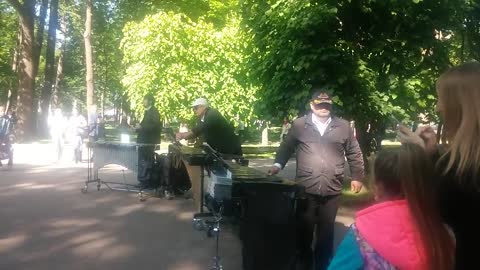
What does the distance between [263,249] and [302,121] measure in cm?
133

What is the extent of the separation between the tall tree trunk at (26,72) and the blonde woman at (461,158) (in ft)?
99.2

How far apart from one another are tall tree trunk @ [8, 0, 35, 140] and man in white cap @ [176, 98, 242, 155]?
23883mm

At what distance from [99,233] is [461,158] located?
6552 mm

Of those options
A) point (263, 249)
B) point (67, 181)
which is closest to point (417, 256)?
point (263, 249)

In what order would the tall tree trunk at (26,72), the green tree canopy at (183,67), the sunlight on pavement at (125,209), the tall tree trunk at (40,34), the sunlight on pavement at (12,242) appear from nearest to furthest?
the sunlight on pavement at (12,242)
the sunlight on pavement at (125,209)
the green tree canopy at (183,67)
the tall tree trunk at (26,72)
the tall tree trunk at (40,34)

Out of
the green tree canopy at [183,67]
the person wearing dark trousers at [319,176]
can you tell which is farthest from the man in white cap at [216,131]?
the green tree canopy at [183,67]

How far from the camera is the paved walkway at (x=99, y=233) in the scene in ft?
21.2

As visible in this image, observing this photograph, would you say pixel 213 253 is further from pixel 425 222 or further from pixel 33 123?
pixel 33 123

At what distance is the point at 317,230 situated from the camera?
18.1 ft

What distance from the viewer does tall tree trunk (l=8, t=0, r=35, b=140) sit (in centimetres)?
3017

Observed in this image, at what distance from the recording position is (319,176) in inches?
213

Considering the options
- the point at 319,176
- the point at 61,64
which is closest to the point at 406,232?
the point at 319,176

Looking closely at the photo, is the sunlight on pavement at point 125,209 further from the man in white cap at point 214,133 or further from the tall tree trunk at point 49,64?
the tall tree trunk at point 49,64

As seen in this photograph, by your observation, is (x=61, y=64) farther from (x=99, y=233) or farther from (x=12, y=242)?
(x=12, y=242)
